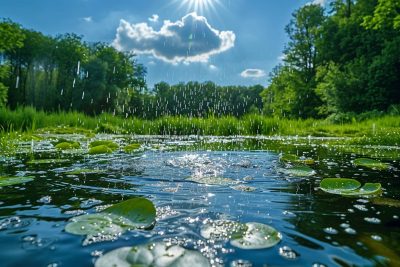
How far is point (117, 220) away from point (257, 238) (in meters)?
0.53

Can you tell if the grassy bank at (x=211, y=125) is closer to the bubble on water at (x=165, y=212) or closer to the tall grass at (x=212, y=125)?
the tall grass at (x=212, y=125)

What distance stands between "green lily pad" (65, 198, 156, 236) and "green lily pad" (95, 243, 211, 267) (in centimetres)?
26

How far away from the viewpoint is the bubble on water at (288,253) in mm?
960

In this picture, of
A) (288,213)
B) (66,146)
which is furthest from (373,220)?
(66,146)

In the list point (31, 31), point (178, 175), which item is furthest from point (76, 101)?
point (178, 175)

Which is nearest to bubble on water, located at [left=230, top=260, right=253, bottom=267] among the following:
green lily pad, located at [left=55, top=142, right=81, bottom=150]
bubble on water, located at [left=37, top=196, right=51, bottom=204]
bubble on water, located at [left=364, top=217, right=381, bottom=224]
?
bubble on water, located at [left=364, top=217, right=381, bottom=224]

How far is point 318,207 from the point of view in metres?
1.55

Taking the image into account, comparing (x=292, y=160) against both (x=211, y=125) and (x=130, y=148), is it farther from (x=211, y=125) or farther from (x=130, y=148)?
(x=211, y=125)

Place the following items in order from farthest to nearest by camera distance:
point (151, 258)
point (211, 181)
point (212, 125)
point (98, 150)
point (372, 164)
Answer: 1. point (212, 125)
2. point (98, 150)
3. point (372, 164)
4. point (211, 181)
5. point (151, 258)

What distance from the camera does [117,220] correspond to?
1.19 metres

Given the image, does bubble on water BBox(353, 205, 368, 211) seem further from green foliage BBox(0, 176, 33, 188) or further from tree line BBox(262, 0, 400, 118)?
tree line BBox(262, 0, 400, 118)

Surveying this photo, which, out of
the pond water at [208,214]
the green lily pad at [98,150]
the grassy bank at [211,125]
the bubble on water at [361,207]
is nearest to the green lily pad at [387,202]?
the pond water at [208,214]

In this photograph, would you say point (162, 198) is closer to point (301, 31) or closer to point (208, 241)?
point (208, 241)

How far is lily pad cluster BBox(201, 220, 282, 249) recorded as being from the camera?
1031 millimetres
